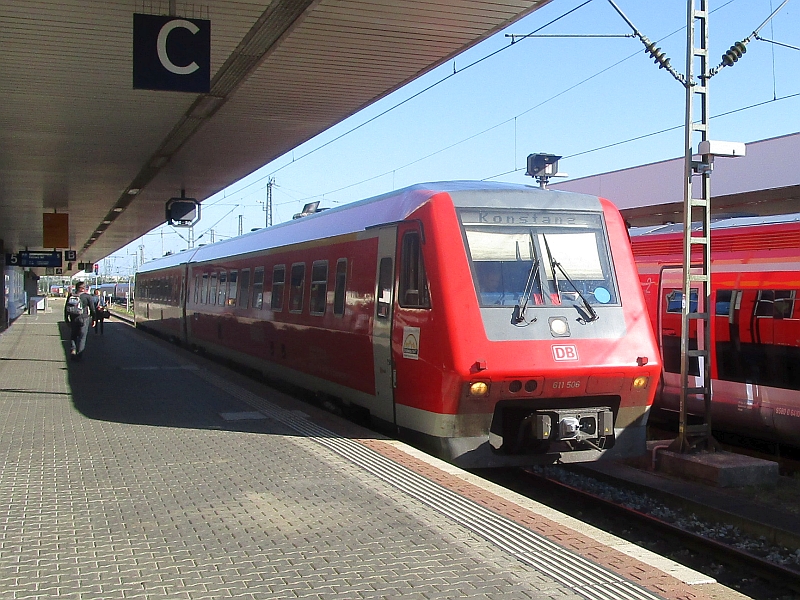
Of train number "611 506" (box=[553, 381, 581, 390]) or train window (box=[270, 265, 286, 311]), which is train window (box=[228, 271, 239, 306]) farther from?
train number "611 506" (box=[553, 381, 581, 390])

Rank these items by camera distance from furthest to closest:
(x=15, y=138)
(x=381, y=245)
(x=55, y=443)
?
(x=15, y=138) → (x=381, y=245) → (x=55, y=443)

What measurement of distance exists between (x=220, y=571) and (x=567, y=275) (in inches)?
201

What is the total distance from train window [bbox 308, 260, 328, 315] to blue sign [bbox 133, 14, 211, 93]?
12.9ft

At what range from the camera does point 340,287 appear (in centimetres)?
1093

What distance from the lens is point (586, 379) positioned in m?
8.38

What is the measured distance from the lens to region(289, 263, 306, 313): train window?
12602mm

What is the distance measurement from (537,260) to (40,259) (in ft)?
99.7

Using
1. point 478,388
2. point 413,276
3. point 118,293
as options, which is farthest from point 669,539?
point 118,293

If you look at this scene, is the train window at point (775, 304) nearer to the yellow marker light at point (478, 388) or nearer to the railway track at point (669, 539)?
the railway track at point (669, 539)

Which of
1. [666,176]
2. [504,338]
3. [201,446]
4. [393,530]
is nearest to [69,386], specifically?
[201,446]

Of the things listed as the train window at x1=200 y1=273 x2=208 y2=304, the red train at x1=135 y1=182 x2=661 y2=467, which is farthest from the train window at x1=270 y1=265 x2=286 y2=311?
the train window at x1=200 y1=273 x2=208 y2=304

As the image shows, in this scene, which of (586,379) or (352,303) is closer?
(586,379)

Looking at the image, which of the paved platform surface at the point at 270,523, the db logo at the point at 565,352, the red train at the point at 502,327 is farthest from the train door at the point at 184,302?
the db logo at the point at 565,352

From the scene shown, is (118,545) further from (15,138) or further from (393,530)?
(15,138)
